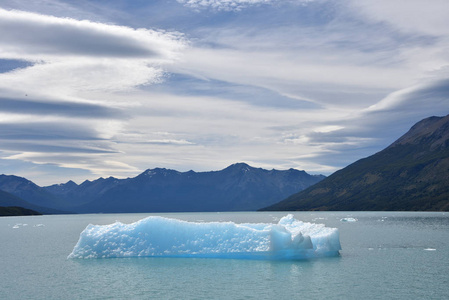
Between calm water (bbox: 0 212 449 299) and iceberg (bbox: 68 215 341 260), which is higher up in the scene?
iceberg (bbox: 68 215 341 260)

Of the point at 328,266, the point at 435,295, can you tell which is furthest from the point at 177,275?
the point at 435,295

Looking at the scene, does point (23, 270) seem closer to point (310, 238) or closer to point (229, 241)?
point (229, 241)

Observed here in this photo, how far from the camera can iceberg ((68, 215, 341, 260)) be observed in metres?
40.5

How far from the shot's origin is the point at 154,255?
41.8 m

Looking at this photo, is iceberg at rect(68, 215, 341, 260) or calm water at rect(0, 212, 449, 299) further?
iceberg at rect(68, 215, 341, 260)

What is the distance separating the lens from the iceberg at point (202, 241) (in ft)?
133

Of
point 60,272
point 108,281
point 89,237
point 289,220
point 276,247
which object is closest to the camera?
point 108,281

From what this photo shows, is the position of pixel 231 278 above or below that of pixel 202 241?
below

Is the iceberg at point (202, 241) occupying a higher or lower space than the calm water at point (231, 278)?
higher

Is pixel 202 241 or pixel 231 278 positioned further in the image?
pixel 202 241

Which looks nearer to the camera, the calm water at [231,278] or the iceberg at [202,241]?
the calm water at [231,278]

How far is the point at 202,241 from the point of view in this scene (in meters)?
41.9

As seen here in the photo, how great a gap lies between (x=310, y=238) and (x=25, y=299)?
25.6 m

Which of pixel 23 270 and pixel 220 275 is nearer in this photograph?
pixel 220 275
